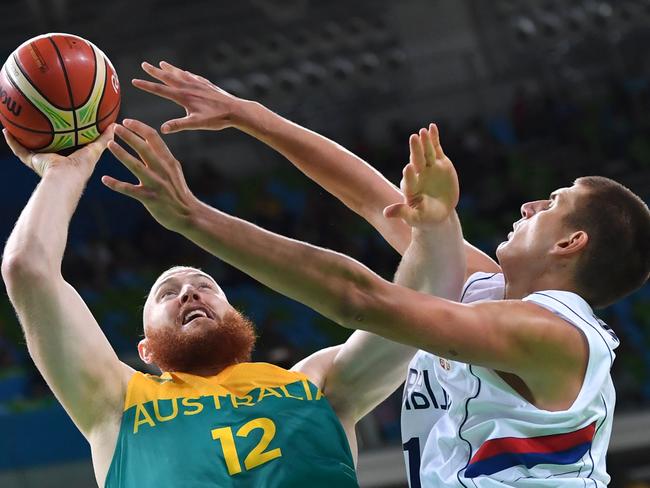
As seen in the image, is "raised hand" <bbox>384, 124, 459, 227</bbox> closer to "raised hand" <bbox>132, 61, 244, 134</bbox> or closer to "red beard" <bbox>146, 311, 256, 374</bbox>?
"raised hand" <bbox>132, 61, 244, 134</bbox>

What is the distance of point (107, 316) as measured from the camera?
38.3 ft

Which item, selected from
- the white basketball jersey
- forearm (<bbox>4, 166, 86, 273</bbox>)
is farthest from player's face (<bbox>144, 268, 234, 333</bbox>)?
the white basketball jersey

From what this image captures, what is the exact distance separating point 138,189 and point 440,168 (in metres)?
0.89

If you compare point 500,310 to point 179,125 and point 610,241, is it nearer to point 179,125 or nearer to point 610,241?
point 610,241

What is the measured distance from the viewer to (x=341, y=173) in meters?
3.87

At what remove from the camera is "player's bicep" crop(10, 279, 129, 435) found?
10.9ft

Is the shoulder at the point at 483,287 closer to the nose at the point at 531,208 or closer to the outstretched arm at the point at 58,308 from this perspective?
the nose at the point at 531,208

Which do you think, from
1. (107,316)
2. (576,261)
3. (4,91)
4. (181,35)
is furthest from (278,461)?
(181,35)

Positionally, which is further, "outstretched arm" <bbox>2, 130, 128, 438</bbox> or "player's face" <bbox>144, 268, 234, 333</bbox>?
"player's face" <bbox>144, 268, 234, 333</bbox>

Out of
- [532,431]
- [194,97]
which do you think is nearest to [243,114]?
[194,97]

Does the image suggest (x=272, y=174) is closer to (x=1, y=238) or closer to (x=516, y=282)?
(x=1, y=238)

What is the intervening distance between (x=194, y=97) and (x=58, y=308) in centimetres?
87

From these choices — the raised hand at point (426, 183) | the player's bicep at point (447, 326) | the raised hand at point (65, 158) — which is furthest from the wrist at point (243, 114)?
the player's bicep at point (447, 326)

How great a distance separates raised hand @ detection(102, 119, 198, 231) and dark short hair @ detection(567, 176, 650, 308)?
126cm
